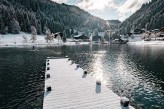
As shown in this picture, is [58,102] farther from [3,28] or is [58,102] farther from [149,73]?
[3,28]

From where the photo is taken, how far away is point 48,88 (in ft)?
97.5

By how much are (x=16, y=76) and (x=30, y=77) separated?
3927 mm

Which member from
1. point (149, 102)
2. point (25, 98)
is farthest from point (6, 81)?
point (149, 102)

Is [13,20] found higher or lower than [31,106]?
higher

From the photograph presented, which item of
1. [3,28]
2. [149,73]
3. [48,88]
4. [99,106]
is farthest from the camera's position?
[3,28]

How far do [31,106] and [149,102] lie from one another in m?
19.1

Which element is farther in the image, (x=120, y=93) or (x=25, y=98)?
(x=120, y=93)

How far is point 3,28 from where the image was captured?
181 m

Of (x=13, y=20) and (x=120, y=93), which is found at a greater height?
(x=13, y=20)

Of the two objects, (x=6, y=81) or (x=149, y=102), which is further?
(x=6, y=81)

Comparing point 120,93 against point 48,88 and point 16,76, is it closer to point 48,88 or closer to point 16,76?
point 48,88

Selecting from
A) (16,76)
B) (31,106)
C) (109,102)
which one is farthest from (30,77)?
(109,102)

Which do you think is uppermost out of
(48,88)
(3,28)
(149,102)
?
(3,28)

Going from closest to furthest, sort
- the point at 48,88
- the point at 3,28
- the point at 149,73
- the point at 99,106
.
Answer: the point at 99,106 < the point at 48,88 < the point at 149,73 < the point at 3,28
